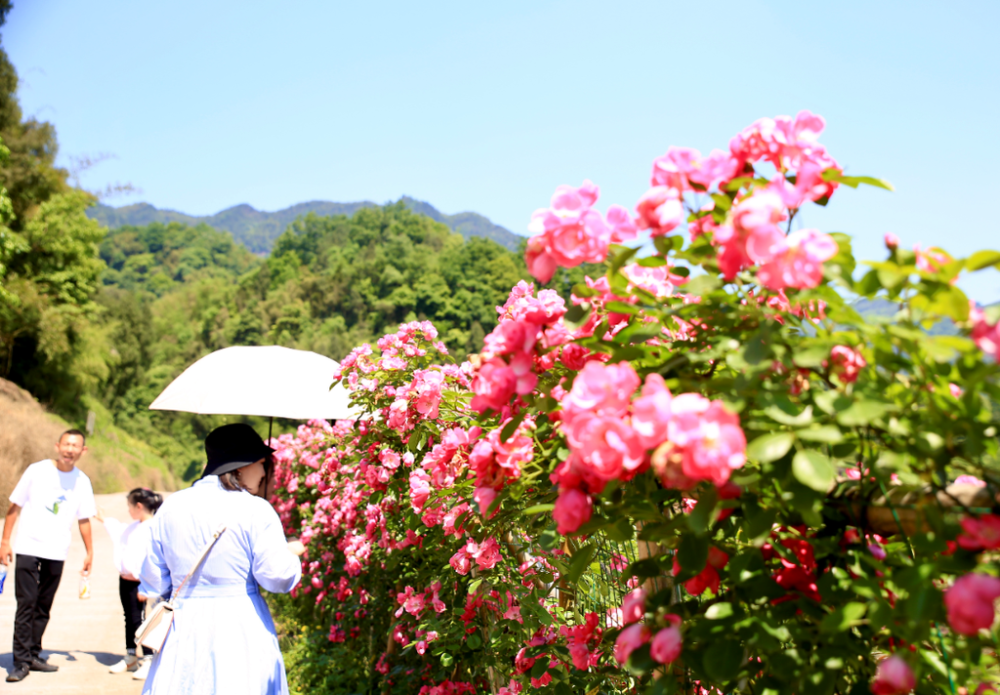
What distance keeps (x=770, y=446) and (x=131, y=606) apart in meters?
5.48

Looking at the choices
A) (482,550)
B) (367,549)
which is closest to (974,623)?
(482,550)

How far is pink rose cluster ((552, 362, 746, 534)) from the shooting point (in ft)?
2.57

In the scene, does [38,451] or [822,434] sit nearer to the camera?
[822,434]

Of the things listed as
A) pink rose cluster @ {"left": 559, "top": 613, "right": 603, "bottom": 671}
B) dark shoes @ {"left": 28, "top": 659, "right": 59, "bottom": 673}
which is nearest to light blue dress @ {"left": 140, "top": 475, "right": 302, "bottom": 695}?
pink rose cluster @ {"left": 559, "top": 613, "right": 603, "bottom": 671}

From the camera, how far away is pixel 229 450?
2.64 m

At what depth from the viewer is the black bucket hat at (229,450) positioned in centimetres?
264

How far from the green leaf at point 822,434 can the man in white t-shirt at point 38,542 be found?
5.21 metres

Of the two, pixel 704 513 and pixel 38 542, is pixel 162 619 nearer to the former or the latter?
pixel 704 513

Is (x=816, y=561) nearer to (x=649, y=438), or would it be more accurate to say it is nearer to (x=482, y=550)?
(x=649, y=438)

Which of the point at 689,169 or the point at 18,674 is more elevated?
the point at 689,169

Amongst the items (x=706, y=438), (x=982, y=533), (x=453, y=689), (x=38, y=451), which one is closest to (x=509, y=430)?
(x=706, y=438)

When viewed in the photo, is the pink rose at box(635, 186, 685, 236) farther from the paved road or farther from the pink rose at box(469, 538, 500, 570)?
the paved road

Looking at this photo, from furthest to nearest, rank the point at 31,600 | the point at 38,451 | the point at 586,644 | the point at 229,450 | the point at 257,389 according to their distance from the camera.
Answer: the point at 38,451, the point at 31,600, the point at 257,389, the point at 229,450, the point at 586,644

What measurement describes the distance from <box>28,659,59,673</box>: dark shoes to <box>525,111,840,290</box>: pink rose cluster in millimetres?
5460
